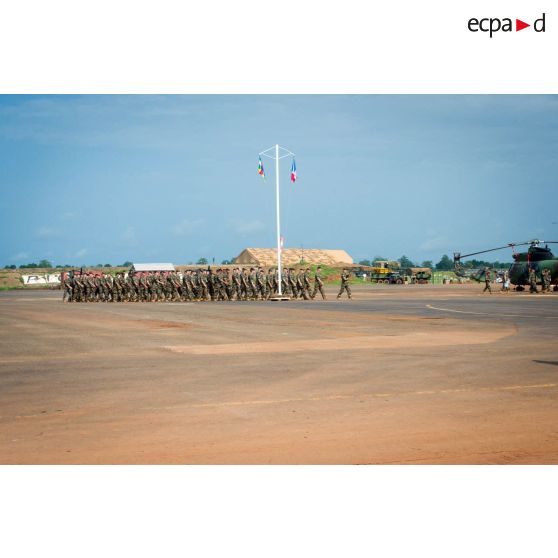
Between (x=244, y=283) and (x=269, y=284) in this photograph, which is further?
(x=269, y=284)

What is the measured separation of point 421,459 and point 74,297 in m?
43.2

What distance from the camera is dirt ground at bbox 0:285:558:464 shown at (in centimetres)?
678

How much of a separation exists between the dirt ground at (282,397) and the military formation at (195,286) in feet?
84.1

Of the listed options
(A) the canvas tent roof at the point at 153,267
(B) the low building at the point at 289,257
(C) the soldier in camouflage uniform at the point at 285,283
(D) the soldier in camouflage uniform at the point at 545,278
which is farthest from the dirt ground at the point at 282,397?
(B) the low building at the point at 289,257

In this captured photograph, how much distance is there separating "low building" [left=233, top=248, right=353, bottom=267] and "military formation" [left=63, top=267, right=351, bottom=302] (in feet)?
284

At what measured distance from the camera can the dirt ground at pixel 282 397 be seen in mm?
6781

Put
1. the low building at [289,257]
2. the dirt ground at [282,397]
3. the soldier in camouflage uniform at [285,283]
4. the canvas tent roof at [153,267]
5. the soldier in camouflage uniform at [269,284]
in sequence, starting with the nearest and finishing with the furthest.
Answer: the dirt ground at [282,397]
the soldier in camouflage uniform at [269,284]
the soldier in camouflage uniform at [285,283]
the canvas tent roof at [153,267]
the low building at [289,257]

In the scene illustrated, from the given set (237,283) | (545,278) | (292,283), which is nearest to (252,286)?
(237,283)

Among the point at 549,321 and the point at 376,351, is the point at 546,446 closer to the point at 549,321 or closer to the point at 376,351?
the point at 376,351

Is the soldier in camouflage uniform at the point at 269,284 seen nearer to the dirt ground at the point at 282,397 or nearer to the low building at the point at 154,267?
the dirt ground at the point at 282,397

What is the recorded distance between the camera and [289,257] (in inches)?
5502

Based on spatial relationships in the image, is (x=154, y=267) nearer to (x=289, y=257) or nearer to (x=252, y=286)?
(x=289, y=257)

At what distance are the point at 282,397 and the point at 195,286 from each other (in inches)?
1449
